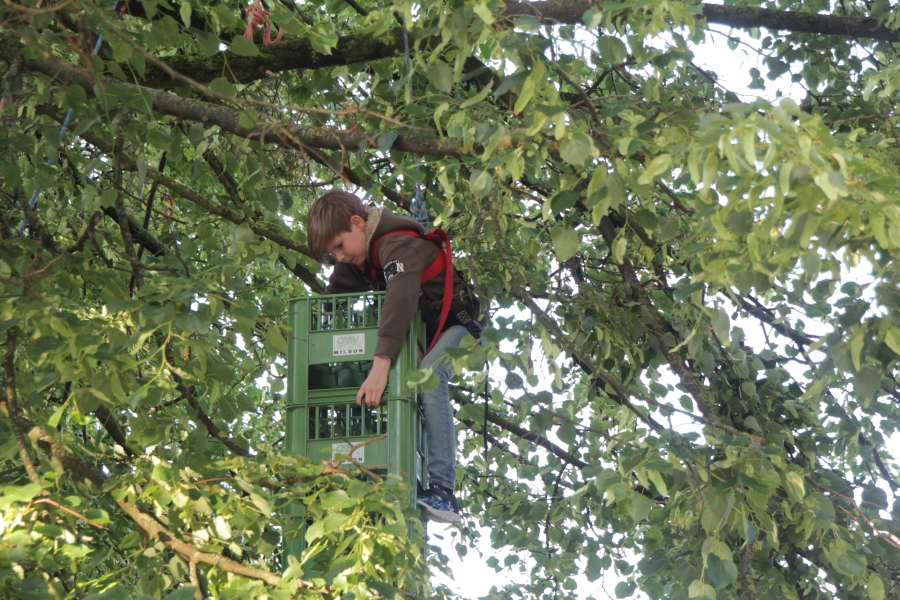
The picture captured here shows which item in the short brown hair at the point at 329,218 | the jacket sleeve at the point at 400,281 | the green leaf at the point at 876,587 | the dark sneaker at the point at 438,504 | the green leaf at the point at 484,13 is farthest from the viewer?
the short brown hair at the point at 329,218

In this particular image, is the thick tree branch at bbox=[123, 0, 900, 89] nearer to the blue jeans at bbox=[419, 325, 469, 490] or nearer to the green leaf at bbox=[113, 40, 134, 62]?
the green leaf at bbox=[113, 40, 134, 62]

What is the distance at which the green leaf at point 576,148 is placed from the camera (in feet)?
6.79

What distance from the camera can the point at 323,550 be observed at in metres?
2.39

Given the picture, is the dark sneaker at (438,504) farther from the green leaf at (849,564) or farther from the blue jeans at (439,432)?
the green leaf at (849,564)

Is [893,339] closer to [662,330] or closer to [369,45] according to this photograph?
[662,330]

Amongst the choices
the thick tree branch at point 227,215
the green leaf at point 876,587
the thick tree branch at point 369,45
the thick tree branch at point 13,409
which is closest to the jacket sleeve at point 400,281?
the thick tree branch at point 369,45

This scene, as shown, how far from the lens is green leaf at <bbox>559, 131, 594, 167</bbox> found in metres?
2.07

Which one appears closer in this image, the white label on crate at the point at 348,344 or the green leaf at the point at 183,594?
the green leaf at the point at 183,594

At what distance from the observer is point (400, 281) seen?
310cm

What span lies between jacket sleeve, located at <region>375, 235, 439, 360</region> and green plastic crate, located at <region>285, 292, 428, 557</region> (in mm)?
70

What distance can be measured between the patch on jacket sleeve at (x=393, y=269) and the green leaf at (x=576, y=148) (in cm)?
115

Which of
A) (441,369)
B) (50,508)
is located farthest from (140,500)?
(441,369)

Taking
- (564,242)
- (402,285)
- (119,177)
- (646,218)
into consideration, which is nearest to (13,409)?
(119,177)

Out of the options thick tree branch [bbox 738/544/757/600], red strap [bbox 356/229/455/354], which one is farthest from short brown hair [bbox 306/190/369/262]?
thick tree branch [bbox 738/544/757/600]
